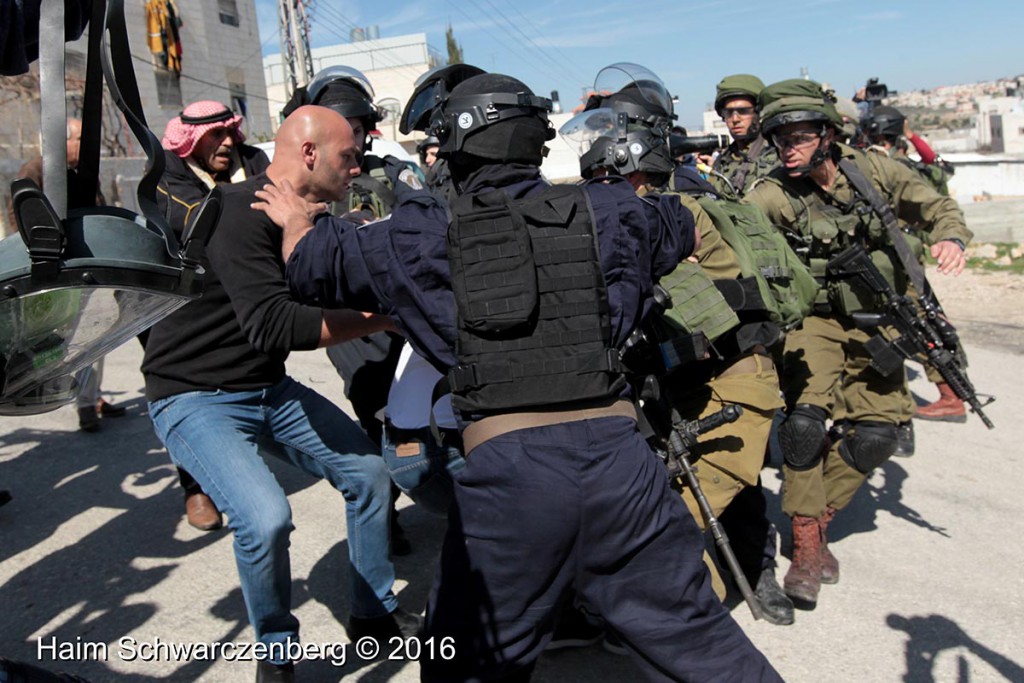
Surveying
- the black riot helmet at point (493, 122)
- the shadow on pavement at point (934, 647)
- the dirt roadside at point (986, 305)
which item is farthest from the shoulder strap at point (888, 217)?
the dirt roadside at point (986, 305)

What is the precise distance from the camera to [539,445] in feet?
6.93

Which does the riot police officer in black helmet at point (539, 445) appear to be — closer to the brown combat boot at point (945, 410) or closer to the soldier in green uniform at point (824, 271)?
the soldier in green uniform at point (824, 271)

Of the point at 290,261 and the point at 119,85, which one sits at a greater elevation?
the point at 119,85

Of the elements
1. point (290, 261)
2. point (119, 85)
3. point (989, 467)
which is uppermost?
point (119, 85)

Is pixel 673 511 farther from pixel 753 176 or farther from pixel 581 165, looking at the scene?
pixel 753 176

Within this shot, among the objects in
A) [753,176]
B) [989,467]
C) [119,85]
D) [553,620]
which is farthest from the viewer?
[753,176]

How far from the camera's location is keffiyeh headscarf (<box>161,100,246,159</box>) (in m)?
4.01

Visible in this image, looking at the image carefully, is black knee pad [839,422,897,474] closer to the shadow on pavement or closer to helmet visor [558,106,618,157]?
the shadow on pavement

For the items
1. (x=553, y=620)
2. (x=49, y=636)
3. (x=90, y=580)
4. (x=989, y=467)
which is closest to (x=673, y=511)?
(x=553, y=620)

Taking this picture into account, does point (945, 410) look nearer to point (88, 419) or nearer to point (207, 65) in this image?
point (88, 419)

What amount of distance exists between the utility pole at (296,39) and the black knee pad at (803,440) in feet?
67.9

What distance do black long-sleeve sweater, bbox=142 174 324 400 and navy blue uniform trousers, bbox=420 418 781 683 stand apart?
34.9 inches

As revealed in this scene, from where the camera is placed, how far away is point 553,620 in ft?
7.21

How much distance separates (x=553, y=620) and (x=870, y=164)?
3.28 meters
